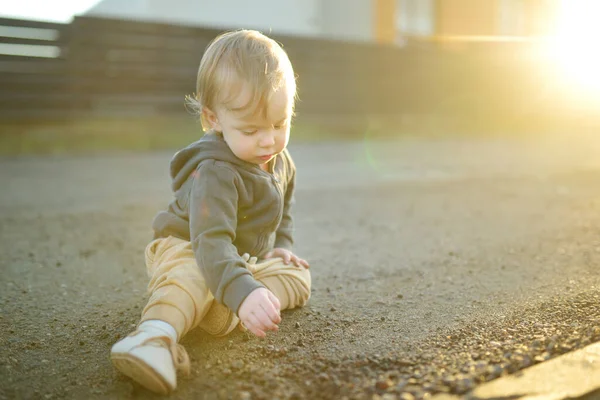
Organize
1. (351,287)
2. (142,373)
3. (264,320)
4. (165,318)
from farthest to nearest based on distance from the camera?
(351,287) < (165,318) < (264,320) < (142,373)

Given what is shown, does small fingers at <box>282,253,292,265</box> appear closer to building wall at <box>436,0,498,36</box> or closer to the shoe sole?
the shoe sole

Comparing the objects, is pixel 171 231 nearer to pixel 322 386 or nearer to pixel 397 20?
pixel 322 386

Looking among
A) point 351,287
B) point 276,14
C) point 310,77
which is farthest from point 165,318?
point 276,14

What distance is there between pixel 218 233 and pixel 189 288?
0.69 ft

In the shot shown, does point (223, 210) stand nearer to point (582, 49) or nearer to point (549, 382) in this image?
point (549, 382)

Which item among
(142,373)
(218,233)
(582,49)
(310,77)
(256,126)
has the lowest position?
(310,77)

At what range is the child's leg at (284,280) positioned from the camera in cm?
236

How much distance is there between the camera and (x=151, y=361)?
1.73 m

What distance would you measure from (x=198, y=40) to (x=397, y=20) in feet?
23.3

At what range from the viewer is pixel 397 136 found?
11.5 m

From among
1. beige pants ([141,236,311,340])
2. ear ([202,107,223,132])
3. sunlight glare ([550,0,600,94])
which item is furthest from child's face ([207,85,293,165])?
sunlight glare ([550,0,600,94])

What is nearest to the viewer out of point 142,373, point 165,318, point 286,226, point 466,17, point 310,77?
point 142,373

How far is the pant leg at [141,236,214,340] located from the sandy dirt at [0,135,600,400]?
0.12m

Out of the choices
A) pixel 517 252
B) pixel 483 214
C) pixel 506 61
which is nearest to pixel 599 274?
pixel 517 252
